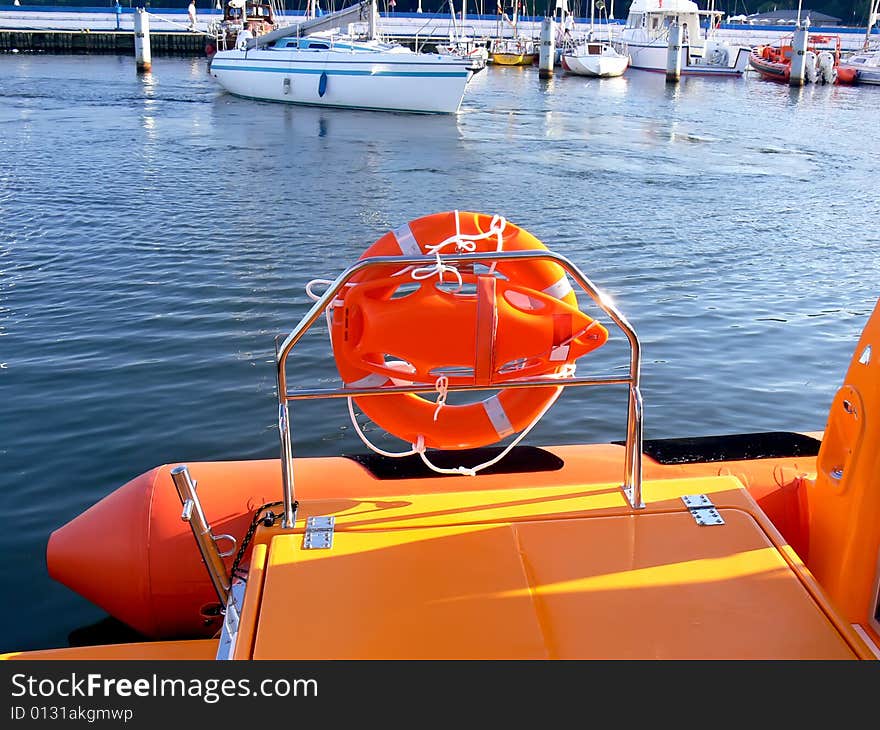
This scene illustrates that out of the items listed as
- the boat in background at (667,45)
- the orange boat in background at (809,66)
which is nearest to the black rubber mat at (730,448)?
the orange boat in background at (809,66)

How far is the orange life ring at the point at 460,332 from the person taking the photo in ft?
9.71

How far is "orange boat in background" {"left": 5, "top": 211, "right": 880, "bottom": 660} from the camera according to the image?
8.07 feet

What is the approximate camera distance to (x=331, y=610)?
2.52 meters

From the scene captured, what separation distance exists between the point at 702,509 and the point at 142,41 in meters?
33.1

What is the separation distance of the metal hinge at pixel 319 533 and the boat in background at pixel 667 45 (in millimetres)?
39571

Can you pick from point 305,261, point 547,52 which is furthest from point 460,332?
point 547,52

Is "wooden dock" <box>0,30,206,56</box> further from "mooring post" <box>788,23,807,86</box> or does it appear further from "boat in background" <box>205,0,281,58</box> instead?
"mooring post" <box>788,23,807,86</box>

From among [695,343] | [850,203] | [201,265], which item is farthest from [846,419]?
[850,203]

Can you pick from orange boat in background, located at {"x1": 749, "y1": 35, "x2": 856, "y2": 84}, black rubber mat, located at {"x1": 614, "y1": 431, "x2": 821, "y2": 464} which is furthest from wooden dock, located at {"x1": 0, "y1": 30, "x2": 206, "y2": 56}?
black rubber mat, located at {"x1": 614, "y1": 431, "x2": 821, "y2": 464}

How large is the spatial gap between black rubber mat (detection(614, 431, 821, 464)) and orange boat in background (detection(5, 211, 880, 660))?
0.03 metres

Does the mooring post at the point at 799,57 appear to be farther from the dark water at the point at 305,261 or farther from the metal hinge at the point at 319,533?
the metal hinge at the point at 319,533

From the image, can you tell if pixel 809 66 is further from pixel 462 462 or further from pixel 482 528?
pixel 482 528
